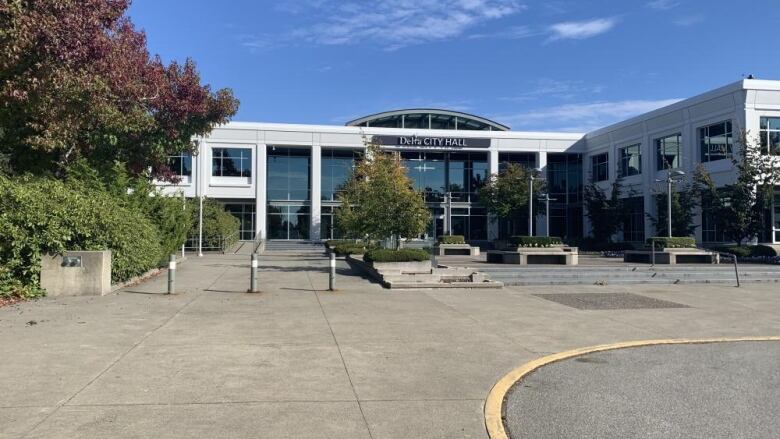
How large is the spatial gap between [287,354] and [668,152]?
141 ft

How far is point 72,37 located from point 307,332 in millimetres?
7611

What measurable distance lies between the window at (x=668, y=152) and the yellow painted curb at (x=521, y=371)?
36.8 metres

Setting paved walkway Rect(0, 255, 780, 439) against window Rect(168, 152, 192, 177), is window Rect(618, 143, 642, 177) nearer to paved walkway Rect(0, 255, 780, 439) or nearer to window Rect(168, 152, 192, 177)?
paved walkway Rect(0, 255, 780, 439)

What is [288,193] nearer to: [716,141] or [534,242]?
[534,242]

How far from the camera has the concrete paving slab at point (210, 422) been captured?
4.59 m

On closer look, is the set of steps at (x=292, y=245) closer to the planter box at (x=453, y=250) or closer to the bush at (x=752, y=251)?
the planter box at (x=453, y=250)

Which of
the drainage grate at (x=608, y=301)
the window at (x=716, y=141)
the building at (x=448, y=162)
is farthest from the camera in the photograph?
the building at (x=448, y=162)

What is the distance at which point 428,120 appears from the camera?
187ft

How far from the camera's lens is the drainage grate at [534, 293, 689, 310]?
13141 millimetres

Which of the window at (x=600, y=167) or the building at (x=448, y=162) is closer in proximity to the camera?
the building at (x=448, y=162)

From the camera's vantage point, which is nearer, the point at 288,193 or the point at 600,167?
the point at 288,193

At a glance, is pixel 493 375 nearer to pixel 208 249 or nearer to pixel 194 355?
pixel 194 355

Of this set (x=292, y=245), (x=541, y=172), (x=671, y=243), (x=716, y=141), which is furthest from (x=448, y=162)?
(x=671, y=243)

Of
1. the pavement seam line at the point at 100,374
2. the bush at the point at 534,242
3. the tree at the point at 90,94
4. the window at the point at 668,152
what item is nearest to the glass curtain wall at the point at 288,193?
the bush at the point at 534,242
